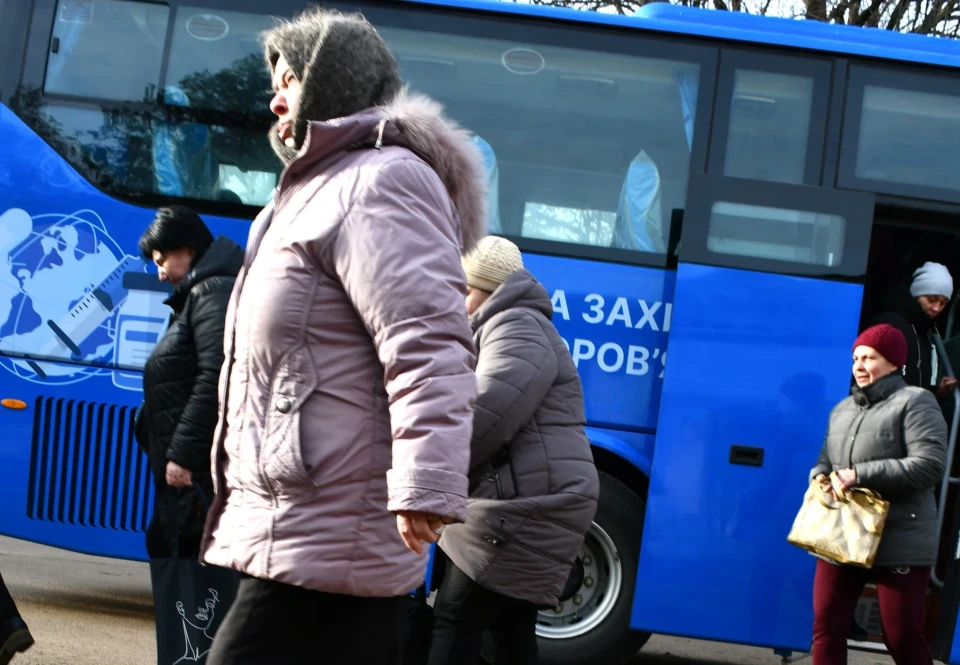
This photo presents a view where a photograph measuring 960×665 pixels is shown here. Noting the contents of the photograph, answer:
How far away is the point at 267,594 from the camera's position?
7.10 ft

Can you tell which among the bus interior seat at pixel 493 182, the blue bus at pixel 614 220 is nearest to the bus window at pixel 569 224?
the blue bus at pixel 614 220

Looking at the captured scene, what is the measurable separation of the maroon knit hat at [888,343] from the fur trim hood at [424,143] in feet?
9.50

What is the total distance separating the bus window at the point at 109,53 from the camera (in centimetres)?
620

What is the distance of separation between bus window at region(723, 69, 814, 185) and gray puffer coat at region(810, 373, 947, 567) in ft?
4.90

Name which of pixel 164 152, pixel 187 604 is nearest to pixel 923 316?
pixel 164 152

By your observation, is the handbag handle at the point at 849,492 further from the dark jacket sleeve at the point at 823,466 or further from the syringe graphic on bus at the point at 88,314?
the syringe graphic on bus at the point at 88,314

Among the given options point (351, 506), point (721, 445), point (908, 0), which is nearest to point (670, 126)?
point (721, 445)

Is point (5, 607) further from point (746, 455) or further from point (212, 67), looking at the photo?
point (746, 455)

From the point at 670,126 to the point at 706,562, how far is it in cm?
215

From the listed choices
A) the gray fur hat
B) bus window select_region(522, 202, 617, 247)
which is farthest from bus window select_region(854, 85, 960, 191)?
the gray fur hat

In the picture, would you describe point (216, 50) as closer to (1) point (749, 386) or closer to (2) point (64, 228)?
(2) point (64, 228)

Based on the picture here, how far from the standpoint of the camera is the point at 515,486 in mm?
3734

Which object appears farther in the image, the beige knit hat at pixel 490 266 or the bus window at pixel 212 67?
the bus window at pixel 212 67

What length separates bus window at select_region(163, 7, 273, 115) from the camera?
6203 mm
